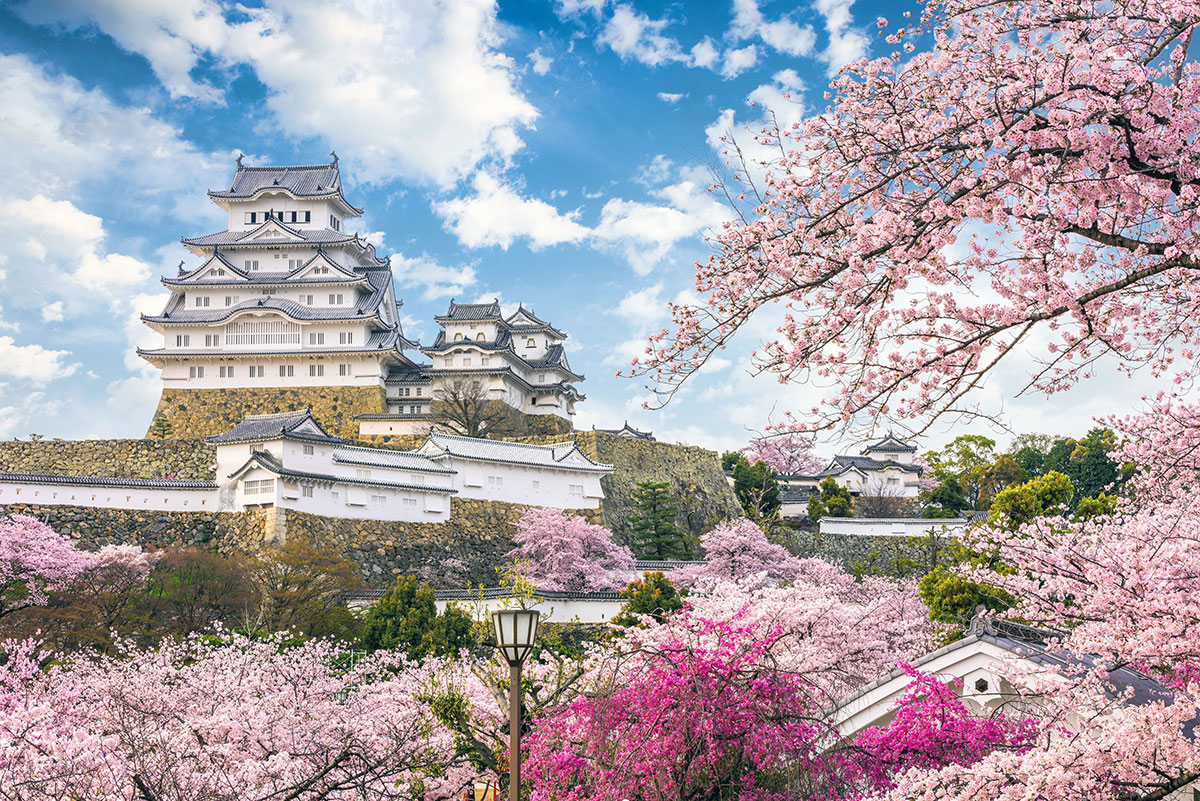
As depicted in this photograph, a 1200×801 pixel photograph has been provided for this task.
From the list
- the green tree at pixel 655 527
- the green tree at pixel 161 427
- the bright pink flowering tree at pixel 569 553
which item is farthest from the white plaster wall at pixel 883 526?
the green tree at pixel 161 427

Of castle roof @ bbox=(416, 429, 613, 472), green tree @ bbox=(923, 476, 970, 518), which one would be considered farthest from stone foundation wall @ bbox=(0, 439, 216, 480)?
green tree @ bbox=(923, 476, 970, 518)

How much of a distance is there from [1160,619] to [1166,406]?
288 centimetres

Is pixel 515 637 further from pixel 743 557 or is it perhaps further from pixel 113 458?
pixel 113 458

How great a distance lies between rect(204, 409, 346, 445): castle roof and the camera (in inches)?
1067

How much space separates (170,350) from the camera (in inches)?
1495

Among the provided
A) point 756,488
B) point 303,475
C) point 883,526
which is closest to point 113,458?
point 303,475

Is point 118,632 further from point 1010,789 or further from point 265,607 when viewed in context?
point 1010,789

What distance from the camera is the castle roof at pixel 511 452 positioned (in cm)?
3162

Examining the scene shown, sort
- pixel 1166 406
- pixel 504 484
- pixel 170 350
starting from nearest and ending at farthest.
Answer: pixel 1166 406 < pixel 504 484 < pixel 170 350

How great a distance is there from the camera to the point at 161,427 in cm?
3694

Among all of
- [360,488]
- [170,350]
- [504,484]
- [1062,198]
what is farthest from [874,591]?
[170,350]

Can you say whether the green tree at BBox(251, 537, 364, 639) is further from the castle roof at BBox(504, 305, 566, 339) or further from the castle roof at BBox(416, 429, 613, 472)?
the castle roof at BBox(504, 305, 566, 339)

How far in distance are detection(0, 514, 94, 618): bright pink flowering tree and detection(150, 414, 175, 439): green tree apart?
14.2m

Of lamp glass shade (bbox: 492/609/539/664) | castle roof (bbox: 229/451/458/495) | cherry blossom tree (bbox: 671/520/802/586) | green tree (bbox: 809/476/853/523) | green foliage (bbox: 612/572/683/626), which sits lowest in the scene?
green foliage (bbox: 612/572/683/626)
